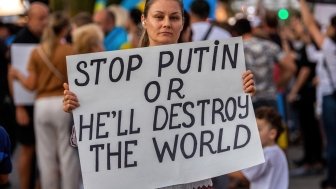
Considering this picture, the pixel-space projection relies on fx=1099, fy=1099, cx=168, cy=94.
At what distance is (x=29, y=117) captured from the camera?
34.1 feet

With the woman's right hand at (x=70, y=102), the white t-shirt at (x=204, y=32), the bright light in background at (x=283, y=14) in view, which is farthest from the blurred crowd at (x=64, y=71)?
the bright light in background at (x=283, y=14)

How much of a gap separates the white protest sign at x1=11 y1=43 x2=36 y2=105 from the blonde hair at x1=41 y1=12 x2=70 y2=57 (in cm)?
50

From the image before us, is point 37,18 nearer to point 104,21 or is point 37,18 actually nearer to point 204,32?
point 204,32

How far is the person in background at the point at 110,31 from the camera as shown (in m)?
11.9

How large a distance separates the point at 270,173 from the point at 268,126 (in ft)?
1.23

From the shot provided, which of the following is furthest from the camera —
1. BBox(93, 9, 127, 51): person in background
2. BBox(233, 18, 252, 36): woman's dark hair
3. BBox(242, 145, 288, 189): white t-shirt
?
BBox(93, 9, 127, 51): person in background

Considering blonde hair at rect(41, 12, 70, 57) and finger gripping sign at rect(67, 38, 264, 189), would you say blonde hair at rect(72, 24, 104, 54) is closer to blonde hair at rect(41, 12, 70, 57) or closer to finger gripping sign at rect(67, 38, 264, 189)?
blonde hair at rect(41, 12, 70, 57)

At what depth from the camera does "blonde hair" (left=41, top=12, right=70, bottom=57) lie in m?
9.58

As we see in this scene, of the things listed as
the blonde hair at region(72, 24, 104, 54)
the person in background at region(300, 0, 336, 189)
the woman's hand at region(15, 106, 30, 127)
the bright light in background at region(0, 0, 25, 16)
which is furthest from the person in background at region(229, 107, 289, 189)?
the bright light in background at region(0, 0, 25, 16)

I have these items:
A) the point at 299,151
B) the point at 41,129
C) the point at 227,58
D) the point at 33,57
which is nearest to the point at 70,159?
the point at 41,129

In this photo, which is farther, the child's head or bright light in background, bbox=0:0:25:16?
bright light in background, bbox=0:0:25:16

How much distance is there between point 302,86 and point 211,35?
5634mm

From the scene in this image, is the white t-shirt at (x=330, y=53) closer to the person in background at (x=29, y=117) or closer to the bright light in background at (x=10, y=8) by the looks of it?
the person in background at (x=29, y=117)

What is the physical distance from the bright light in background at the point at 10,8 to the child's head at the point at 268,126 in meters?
6.61
